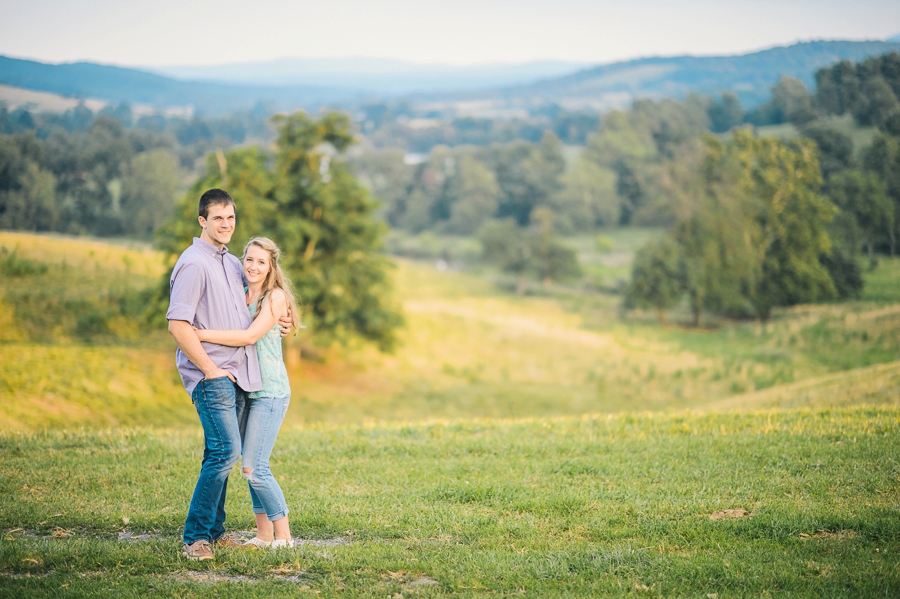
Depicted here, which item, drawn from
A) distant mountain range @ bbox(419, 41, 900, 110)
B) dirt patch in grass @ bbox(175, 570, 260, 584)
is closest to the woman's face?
dirt patch in grass @ bbox(175, 570, 260, 584)

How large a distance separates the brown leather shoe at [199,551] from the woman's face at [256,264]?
7.18 ft

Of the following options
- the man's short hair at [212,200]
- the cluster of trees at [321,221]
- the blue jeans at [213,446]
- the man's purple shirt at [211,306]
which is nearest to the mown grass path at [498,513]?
the blue jeans at [213,446]

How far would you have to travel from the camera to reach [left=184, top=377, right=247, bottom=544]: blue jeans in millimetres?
5641

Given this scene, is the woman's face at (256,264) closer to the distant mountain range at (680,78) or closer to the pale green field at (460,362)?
the pale green field at (460,362)

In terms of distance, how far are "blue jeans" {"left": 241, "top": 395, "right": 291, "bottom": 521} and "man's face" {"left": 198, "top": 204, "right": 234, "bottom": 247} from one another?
4.55 feet

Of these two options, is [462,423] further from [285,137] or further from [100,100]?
[100,100]

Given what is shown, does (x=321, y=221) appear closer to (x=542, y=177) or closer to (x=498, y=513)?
(x=498, y=513)

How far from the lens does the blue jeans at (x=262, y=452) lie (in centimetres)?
583

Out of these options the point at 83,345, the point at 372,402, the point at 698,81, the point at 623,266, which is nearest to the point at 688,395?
the point at 372,402

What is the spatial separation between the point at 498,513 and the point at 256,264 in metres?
3.32

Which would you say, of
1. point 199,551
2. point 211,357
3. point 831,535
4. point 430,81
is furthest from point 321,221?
point 430,81

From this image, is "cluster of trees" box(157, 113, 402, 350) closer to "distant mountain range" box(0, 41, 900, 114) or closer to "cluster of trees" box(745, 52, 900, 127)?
"distant mountain range" box(0, 41, 900, 114)

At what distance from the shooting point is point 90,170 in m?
35.3

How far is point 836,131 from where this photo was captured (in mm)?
48844
